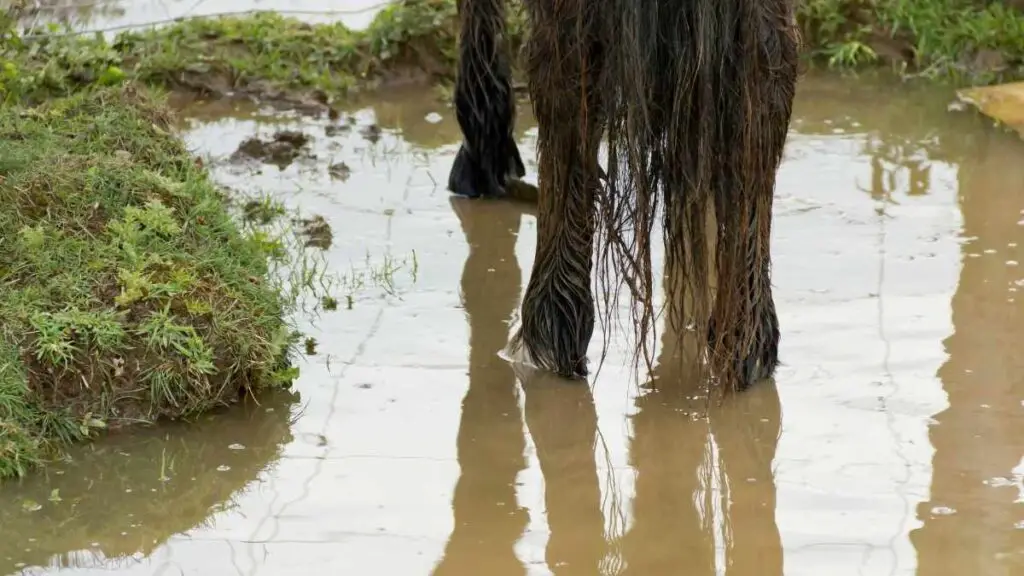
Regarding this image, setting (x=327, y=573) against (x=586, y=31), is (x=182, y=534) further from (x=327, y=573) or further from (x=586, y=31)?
(x=586, y=31)

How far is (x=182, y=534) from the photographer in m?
3.06

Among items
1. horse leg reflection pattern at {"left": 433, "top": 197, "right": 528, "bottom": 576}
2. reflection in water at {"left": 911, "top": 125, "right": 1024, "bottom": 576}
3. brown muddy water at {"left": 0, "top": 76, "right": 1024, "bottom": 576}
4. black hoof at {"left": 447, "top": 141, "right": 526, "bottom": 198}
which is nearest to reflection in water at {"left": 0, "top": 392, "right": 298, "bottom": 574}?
brown muddy water at {"left": 0, "top": 76, "right": 1024, "bottom": 576}

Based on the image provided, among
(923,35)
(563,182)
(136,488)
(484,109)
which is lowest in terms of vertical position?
(136,488)

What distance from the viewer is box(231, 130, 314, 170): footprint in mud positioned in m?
5.52

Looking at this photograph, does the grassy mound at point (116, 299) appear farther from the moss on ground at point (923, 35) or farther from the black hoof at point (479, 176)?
the moss on ground at point (923, 35)

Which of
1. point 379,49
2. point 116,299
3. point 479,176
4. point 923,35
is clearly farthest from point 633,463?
point 923,35

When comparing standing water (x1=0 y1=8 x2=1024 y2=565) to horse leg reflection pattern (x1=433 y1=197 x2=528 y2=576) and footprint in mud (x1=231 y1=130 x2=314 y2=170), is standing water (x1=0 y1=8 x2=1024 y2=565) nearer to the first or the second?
horse leg reflection pattern (x1=433 y1=197 x2=528 y2=576)

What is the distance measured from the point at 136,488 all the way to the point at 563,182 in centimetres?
127

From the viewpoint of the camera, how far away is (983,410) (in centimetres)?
352

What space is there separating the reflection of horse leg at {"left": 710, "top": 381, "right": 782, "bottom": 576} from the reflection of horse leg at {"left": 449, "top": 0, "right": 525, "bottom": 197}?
74.4 inches

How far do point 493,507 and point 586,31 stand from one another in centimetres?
112

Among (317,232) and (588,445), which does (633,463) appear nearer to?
(588,445)

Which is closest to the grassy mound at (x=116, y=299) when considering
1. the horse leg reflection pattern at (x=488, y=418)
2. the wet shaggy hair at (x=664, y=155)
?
the horse leg reflection pattern at (x=488, y=418)

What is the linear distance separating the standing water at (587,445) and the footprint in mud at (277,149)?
60 centimetres
